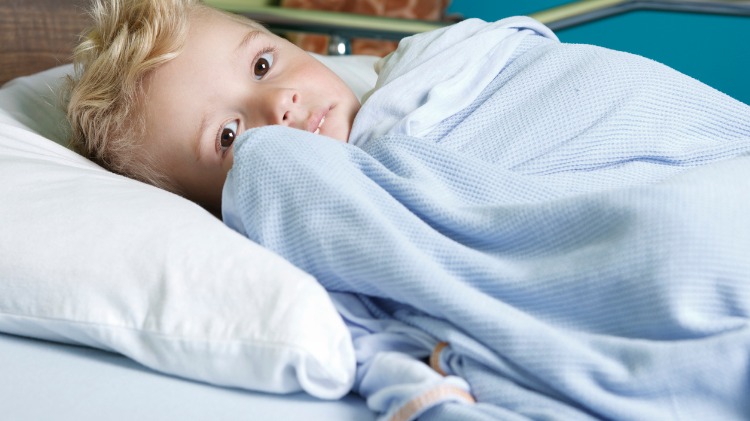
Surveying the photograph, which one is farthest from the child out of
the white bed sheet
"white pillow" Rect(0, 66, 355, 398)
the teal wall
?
the teal wall

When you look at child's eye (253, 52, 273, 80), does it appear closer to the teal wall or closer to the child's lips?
the child's lips

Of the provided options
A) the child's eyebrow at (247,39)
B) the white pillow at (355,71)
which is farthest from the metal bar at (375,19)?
the child's eyebrow at (247,39)

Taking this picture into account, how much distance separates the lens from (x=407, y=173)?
963 millimetres

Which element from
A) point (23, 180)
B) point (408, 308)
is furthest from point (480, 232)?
point (23, 180)

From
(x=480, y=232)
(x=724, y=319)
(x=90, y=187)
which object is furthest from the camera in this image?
(x=90, y=187)

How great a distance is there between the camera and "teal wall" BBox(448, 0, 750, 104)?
3023 mm

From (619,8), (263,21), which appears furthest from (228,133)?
(619,8)

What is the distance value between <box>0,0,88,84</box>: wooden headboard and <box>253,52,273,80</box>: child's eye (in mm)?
648

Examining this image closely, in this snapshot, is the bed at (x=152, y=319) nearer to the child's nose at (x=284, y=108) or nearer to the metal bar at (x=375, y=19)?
the child's nose at (x=284, y=108)

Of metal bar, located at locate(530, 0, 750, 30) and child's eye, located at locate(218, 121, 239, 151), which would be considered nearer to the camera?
child's eye, located at locate(218, 121, 239, 151)

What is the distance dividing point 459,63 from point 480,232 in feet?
1.28

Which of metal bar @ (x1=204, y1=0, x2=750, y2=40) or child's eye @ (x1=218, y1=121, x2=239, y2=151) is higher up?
child's eye @ (x1=218, y1=121, x2=239, y2=151)

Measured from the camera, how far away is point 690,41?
3.13 m

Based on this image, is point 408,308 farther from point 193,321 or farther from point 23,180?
point 23,180
